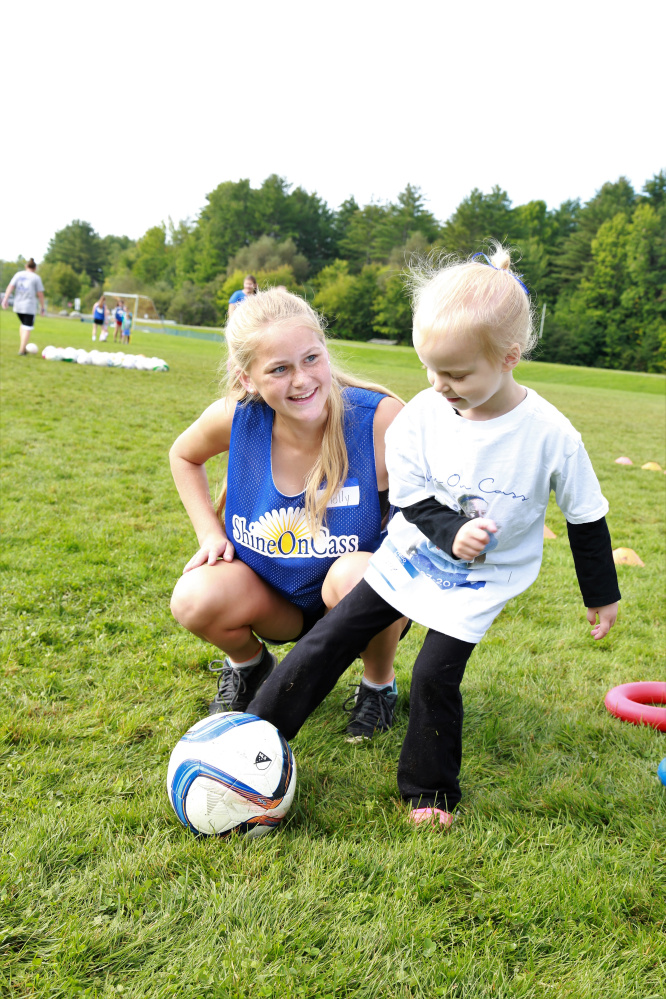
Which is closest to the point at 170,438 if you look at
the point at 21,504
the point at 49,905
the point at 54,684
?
the point at 21,504

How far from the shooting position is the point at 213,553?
9.42 feet

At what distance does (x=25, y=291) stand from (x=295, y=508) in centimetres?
1471

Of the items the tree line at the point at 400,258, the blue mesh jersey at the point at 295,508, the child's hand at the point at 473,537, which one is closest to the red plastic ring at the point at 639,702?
the blue mesh jersey at the point at 295,508

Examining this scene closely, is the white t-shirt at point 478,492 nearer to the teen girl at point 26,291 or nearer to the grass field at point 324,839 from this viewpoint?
the grass field at point 324,839

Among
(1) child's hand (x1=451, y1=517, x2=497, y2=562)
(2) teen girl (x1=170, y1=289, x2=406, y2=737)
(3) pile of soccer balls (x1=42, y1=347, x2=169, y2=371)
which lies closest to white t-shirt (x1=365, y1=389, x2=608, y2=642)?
(1) child's hand (x1=451, y1=517, x2=497, y2=562)

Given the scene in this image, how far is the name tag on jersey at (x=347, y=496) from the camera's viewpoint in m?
2.72

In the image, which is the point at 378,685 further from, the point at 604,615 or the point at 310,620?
the point at 604,615

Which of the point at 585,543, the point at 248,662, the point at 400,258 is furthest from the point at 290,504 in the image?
the point at 400,258

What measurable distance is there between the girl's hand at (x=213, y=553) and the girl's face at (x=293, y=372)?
618mm

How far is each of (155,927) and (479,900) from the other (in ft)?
2.71

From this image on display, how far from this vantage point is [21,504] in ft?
17.2

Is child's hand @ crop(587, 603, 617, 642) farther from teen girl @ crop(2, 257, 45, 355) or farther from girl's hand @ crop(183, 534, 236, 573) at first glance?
teen girl @ crop(2, 257, 45, 355)

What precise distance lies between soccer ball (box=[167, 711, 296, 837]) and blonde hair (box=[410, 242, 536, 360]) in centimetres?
131

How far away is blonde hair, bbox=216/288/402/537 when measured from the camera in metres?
2.53
